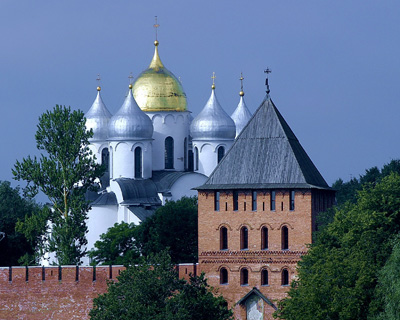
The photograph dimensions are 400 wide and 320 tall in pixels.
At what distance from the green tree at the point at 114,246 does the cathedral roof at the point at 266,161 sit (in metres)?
12.5

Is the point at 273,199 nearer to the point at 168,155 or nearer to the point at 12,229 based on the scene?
the point at 12,229

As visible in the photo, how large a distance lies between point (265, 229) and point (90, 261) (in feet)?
64.5

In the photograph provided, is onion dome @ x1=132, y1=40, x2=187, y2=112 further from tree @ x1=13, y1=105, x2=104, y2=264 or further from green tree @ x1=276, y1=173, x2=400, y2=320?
green tree @ x1=276, y1=173, x2=400, y2=320

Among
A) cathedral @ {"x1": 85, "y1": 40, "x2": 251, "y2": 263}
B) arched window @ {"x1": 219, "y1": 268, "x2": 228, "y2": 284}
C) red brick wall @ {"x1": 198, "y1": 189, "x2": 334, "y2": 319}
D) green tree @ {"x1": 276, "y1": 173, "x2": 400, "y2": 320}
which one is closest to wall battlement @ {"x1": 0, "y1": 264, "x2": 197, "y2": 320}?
red brick wall @ {"x1": 198, "y1": 189, "x2": 334, "y2": 319}

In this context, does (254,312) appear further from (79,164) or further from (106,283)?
(79,164)

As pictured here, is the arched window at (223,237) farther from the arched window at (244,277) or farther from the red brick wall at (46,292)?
the red brick wall at (46,292)

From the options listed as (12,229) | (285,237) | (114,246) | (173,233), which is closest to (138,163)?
(12,229)

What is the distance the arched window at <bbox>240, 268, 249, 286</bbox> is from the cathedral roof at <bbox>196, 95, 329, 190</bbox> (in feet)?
8.67

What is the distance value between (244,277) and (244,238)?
1234 mm

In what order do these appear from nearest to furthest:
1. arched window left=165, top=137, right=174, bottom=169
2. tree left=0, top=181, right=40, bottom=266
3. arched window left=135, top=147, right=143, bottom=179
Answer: tree left=0, top=181, right=40, bottom=266, arched window left=135, top=147, right=143, bottom=179, arched window left=165, top=137, right=174, bottom=169

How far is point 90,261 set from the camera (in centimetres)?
7550

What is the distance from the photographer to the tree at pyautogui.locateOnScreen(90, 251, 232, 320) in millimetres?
50531

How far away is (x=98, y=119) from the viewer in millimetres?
84188

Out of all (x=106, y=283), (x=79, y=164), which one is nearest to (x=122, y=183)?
(x=79, y=164)
